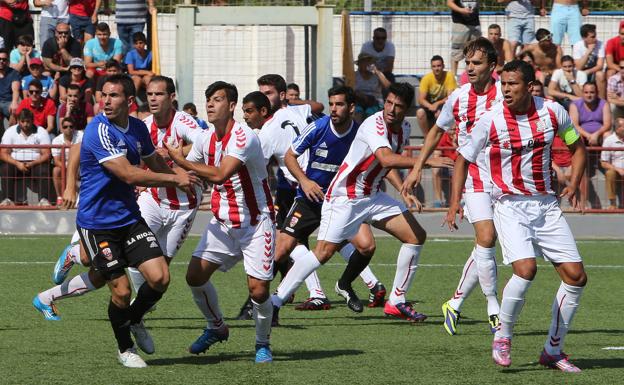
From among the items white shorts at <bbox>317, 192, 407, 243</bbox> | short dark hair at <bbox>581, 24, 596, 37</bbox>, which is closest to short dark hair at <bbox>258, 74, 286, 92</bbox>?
white shorts at <bbox>317, 192, 407, 243</bbox>

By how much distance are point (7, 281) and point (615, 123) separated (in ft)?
33.8

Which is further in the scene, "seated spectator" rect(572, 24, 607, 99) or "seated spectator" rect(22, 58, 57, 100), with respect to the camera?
"seated spectator" rect(572, 24, 607, 99)

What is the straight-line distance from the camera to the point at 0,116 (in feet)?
66.2

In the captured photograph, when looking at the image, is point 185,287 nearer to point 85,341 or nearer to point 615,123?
point 85,341

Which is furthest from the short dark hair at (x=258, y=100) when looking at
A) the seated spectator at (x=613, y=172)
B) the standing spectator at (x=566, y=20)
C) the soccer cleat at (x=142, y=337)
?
the standing spectator at (x=566, y=20)

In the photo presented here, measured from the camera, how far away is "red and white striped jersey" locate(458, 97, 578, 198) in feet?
26.8

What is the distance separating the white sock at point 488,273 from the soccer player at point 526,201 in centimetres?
135

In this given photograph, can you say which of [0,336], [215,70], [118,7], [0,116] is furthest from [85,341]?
[215,70]

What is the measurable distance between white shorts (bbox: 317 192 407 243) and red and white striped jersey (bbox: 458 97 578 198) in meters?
2.21

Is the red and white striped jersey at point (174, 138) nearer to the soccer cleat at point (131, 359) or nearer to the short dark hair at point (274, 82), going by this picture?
the short dark hair at point (274, 82)

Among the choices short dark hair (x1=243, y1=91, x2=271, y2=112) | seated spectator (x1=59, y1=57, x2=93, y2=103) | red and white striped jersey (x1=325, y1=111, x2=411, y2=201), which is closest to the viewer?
short dark hair (x1=243, y1=91, x2=271, y2=112)

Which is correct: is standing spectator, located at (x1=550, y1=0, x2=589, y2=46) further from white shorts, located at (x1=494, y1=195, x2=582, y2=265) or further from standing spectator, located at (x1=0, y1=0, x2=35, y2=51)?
white shorts, located at (x1=494, y1=195, x2=582, y2=265)

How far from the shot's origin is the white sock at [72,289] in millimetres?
9494

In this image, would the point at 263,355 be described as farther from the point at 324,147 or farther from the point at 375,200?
the point at 324,147
